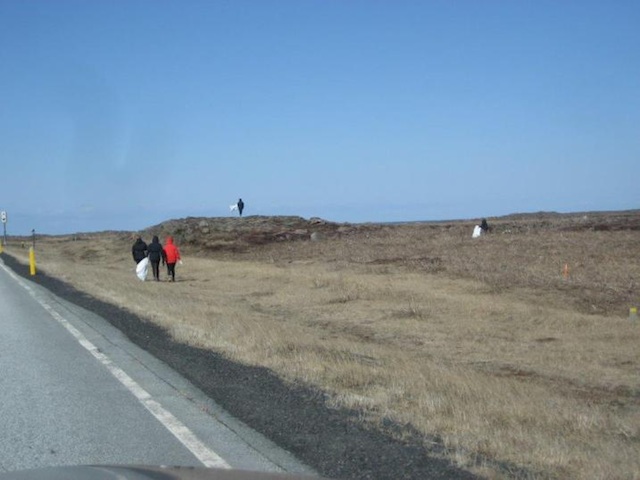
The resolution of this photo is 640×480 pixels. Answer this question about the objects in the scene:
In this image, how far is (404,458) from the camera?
653 cm

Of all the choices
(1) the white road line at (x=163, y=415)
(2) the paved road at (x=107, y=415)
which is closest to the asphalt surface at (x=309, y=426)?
(2) the paved road at (x=107, y=415)

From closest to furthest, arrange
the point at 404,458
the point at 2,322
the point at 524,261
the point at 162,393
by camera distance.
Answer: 1. the point at 404,458
2. the point at 162,393
3. the point at 2,322
4. the point at 524,261

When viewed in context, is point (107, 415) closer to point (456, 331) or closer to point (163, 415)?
point (163, 415)

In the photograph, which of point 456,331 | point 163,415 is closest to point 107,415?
point 163,415

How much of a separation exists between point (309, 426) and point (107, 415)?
2221 millimetres

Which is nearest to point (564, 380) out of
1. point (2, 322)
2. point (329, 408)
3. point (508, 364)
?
point (508, 364)

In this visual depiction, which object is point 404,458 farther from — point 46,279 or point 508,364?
point 46,279

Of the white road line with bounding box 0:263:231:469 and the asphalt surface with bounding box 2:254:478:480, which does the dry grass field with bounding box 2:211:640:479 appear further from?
the white road line with bounding box 0:263:231:469

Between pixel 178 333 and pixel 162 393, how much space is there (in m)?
5.32

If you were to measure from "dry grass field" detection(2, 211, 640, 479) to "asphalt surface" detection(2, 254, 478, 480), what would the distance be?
25 centimetres

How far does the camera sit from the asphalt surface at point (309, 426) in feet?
20.8

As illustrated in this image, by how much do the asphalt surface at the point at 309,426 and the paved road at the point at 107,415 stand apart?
0.20 metres

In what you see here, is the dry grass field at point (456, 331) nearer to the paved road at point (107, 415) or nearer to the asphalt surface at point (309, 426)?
the asphalt surface at point (309, 426)

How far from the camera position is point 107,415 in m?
8.41
